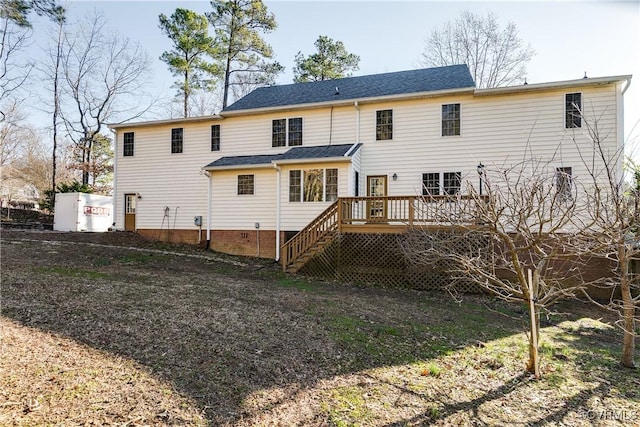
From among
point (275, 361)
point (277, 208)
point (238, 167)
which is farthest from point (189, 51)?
point (275, 361)

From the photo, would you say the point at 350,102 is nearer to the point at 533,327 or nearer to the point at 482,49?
the point at 533,327

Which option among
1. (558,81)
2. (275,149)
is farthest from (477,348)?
(275,149)

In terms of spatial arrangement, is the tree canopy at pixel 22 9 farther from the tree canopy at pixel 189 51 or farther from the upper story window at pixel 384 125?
the upper story window at pixel 384 125

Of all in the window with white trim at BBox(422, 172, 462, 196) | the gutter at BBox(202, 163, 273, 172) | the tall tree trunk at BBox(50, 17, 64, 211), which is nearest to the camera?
the window with white trim at BBox(422, 172, 462, 196)

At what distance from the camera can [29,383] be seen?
11.0 ft

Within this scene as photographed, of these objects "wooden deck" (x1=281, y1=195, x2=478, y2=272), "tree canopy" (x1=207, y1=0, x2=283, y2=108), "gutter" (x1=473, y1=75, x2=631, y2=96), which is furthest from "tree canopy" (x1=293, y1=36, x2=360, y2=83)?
"wooden deck" (x1=281, y1=195, x2=478, y2=272)

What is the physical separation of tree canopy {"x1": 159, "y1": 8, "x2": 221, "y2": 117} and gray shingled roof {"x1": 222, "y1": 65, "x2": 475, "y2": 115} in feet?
30.0

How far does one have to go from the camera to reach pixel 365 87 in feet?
47.3

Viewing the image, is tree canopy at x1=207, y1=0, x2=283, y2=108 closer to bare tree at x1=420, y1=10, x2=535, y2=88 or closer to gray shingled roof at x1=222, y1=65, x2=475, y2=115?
gray shingled roof at x1=222, y1=65, x2=475, y2=115

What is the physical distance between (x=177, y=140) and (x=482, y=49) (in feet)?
64.7

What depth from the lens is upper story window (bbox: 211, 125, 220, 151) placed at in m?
15.0

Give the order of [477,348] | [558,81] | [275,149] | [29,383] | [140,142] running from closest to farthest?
[29,383]
[477,348]
[558,81]
[275,149]
[140,142]

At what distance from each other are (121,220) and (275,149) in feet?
26.1

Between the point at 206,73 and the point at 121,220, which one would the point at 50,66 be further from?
the point at 121,220
